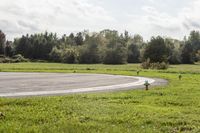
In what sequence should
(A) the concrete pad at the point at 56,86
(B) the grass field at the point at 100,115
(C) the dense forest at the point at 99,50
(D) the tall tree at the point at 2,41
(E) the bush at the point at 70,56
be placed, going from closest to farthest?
1. (B) the grass field at the point at 100,115
2. (A) the concrete pad at the point at 56,86
3. (C) the dense forest at the point at 99,50
4. (E) the bush at the point at 70,56
5. (D) the tall tree at the point at 2,41

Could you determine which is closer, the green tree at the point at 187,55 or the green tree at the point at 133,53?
the green tree at the point at 187,55

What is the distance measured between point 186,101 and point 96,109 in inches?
185

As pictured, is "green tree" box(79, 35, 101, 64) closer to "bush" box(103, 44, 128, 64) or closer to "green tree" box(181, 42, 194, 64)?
"bush" box(103, 44, 128, 64)

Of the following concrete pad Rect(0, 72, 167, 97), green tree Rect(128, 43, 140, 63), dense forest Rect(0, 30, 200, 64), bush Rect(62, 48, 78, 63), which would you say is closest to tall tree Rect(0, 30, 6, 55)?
dense forest Rect(0, 30, 200, 64)

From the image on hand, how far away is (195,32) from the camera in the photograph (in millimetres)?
156875

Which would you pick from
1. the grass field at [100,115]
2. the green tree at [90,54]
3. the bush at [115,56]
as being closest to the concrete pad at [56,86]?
the grass field at [100,115]

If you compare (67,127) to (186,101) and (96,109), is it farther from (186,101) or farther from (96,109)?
(186,101)

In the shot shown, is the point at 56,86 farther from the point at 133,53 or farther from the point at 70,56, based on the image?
the point at 133,53

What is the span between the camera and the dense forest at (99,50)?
109 metres

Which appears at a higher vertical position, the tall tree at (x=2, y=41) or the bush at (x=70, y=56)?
the tall tree at (x=2, y=41)

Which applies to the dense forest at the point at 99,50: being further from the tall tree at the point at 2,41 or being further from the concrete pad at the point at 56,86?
the concrete pad at the point at 56,86

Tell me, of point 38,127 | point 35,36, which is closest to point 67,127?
point 38,127

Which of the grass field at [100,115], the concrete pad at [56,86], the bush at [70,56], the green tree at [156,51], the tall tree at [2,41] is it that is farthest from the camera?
the tall tree at [2,41]

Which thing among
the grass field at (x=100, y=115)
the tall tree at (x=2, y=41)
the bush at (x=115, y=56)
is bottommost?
the grass field at (x=100, y=115)
